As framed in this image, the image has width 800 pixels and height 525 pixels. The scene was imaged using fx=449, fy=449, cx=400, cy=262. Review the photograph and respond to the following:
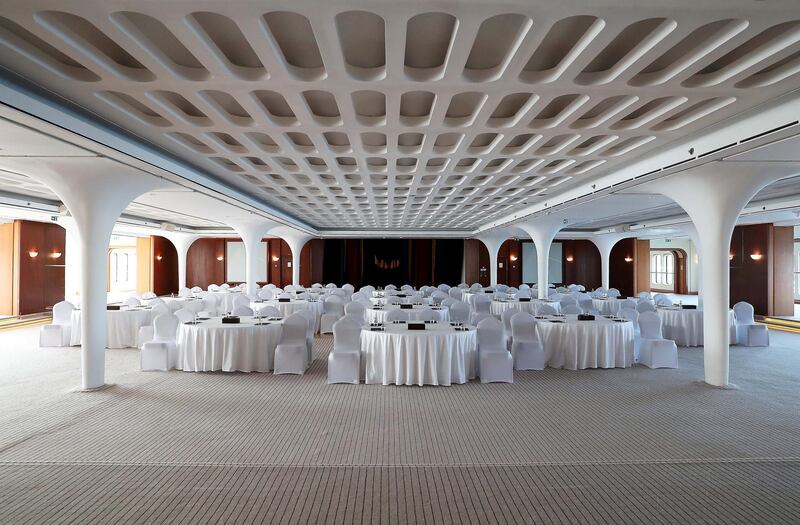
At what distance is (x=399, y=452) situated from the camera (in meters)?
4.67

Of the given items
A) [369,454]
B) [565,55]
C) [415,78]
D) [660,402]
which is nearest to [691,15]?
[565,55]

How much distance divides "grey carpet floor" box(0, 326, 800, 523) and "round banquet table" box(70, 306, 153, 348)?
3212 millimetres

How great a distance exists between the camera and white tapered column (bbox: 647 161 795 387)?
709 centimetres

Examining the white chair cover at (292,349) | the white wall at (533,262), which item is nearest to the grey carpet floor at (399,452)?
the white chair cover at (292,349)

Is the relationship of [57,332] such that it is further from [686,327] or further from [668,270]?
[668,270]

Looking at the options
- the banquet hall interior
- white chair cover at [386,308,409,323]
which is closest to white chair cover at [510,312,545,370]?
the banquet hall interior

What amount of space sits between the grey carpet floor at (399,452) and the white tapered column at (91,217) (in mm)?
729

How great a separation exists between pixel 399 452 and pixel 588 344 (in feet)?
18.0

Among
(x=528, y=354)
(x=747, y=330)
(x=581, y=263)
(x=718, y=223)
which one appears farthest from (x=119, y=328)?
(x=581, y=263)

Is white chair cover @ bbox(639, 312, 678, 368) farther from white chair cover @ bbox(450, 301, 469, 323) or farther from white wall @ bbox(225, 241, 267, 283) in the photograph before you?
white wall @ bbox(225, 241, 267, 283)

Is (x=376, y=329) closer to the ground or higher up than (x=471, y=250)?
closer to the ground

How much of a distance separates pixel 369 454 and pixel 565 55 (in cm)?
441

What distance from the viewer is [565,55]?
4.33 metres

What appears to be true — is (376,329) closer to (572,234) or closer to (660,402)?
(660,402)
